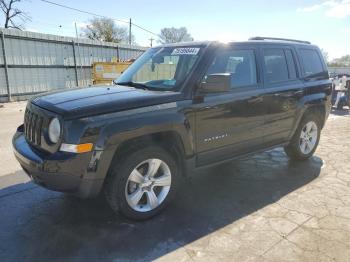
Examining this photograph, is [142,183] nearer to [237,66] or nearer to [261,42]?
[237,66]

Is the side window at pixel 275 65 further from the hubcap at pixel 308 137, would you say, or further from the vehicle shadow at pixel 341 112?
the vehicle shadow at pixel 341 112

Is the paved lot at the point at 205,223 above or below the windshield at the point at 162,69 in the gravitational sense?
below

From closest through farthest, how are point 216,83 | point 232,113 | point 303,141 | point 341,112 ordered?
point 216,83 < point 232,113 < point 303,141 < point 341,112

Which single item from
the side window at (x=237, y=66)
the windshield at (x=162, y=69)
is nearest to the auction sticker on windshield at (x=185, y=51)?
the windshield at (x=162, y=69)

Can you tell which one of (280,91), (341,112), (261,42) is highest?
(261,42)

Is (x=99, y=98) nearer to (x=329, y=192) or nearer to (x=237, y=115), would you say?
(x=237, y=115)

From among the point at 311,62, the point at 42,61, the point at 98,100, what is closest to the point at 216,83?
the point at 98,100

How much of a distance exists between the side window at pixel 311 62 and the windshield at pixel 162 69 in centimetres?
219

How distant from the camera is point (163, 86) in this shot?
12.7ft

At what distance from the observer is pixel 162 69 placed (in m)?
4.21

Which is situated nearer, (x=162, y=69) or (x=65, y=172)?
(x=65, y=172)

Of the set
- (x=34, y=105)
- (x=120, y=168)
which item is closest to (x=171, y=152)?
(x=120, y=168)

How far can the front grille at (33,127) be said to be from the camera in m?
3.32

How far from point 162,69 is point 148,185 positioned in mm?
1518
